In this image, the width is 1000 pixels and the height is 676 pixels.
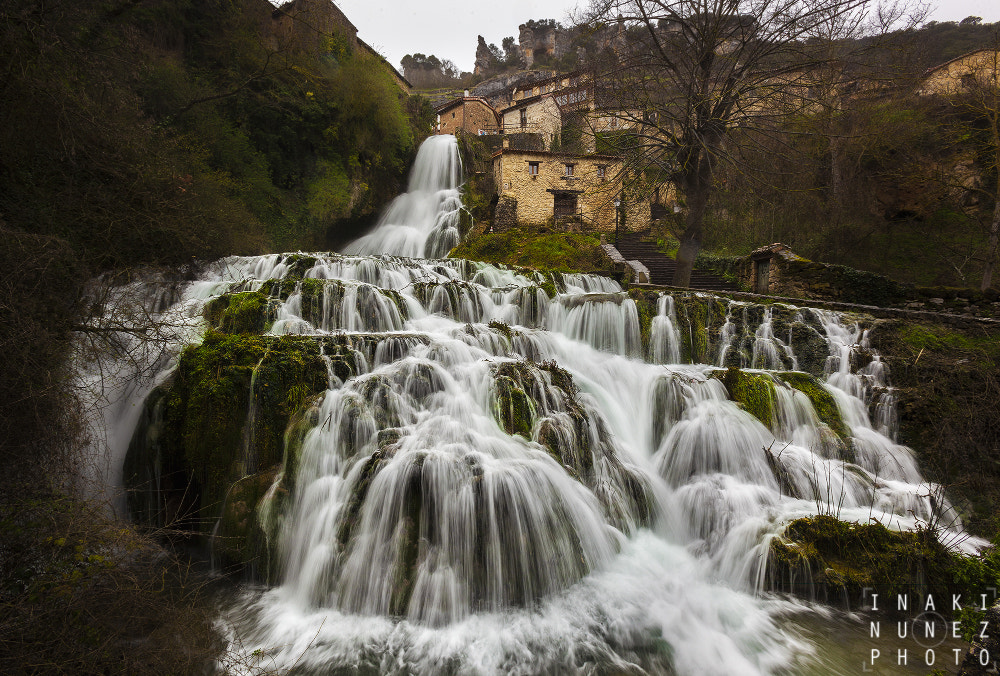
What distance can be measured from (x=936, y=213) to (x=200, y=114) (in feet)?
92.0

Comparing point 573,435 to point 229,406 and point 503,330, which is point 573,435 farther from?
point 229,406

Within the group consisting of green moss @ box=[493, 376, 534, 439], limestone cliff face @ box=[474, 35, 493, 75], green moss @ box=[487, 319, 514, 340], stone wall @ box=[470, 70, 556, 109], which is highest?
limestone cliff face @ box=[474, 35, 493, 75]

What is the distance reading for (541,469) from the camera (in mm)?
4812

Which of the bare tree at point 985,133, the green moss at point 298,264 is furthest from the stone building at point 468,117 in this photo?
the bare tree at point 985,133

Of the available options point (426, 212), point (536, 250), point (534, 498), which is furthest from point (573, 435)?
point (426, 212)

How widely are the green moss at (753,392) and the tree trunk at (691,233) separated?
6034 mm

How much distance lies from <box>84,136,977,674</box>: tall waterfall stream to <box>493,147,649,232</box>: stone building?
1653 centimetres

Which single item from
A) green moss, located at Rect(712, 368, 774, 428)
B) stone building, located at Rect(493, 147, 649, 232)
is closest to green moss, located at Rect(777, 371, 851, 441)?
green moss, located at Rect(712, 368, 774, 428)

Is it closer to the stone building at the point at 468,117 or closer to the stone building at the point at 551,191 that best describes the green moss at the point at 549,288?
the stone building at the point at 551,191

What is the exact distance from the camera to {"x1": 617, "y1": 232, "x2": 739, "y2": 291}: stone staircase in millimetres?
15812

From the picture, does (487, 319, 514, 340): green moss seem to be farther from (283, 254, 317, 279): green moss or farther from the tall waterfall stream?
(283, 254, 317, 279): green moss

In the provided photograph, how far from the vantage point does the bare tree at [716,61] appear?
9.09 meters

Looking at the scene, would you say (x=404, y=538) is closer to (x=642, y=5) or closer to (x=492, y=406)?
(x=492, y=406)

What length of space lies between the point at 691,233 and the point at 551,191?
13.7 metres
